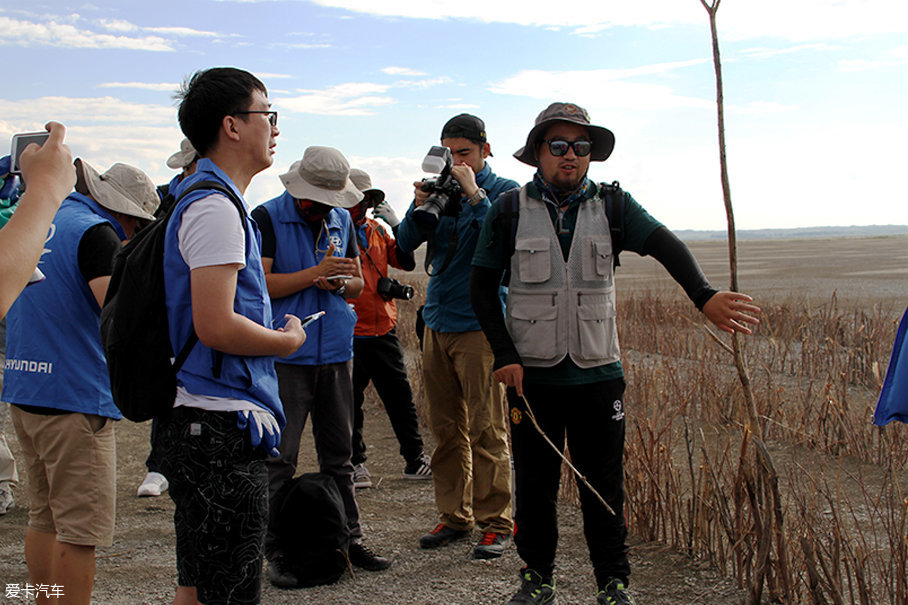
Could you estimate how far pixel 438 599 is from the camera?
126 inches

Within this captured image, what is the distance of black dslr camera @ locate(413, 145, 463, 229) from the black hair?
1457 mm

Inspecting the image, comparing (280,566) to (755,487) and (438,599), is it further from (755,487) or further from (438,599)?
(755,487)

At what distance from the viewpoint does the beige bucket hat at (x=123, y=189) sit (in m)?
2.70

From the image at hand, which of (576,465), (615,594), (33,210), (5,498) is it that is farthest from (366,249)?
(33,210)

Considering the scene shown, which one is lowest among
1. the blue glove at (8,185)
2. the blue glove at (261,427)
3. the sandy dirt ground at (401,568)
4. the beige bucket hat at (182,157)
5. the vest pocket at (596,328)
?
the sandy dirt ground at (401,568)

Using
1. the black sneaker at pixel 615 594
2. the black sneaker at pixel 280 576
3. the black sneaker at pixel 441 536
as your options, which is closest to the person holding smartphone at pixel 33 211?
the black sneaker at pixel 615 594

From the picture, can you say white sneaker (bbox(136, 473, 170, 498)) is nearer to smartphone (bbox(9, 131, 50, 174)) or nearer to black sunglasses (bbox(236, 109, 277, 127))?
black sunglasses (bbox(236, 109, 277, 127))

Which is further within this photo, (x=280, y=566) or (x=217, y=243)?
(x=280, y=566)

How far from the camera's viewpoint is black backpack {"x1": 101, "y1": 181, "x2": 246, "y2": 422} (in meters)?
1.89

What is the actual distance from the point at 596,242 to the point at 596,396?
0.58m

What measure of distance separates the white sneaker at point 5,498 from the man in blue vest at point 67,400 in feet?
6.94

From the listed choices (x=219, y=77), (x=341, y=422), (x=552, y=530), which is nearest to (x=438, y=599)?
(x=552, y=530)

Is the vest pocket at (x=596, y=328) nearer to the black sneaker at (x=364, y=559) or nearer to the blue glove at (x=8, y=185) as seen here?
the black sneaker at (x=364, y=559)

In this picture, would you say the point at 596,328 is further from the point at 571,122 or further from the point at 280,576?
the point at 280,576
